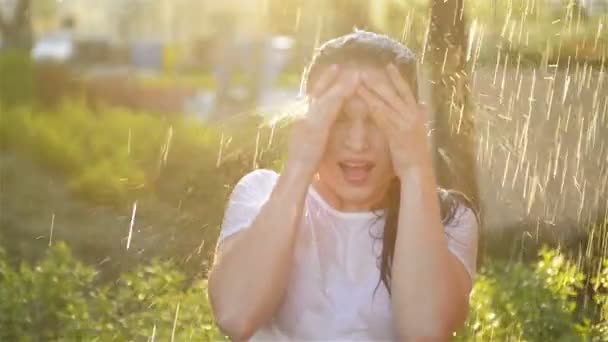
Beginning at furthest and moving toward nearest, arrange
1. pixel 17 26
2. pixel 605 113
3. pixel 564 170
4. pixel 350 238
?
1. pixel 17 26
2. pixel 564 170
3. pixel 605 113
4. pixel 350 238

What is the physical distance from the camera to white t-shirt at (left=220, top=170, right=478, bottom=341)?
1.88m

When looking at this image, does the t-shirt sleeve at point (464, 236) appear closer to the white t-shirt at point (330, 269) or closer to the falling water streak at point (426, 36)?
the white t-shirt at point (330, 269)

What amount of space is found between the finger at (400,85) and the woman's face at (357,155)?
0.01 metres

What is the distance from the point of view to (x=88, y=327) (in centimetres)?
332

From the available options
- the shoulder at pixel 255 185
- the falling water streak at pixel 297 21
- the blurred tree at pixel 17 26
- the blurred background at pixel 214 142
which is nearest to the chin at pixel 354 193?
the shoulder at pixel 255 185

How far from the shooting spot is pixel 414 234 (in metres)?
1.85

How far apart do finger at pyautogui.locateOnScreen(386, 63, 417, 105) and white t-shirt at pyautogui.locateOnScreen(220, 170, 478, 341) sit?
246 mm

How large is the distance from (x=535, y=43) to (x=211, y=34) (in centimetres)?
130

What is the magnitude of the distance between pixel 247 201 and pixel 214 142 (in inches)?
75.0

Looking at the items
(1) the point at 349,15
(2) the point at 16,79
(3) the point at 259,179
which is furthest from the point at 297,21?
(3) the point at 259,179

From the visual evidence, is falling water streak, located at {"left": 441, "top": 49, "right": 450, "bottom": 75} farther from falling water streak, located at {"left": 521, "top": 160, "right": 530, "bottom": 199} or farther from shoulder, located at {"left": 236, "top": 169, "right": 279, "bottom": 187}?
shoulder, located at {"left": 236, "top": 169, "right": 279, "bottom": 187}

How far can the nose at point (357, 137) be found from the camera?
185 centimetres

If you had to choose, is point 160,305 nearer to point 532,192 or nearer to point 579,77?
point 532,192

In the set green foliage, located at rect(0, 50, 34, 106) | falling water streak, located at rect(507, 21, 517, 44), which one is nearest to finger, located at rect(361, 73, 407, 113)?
falling water streak, located at rect(507, 21, 517, 44)
